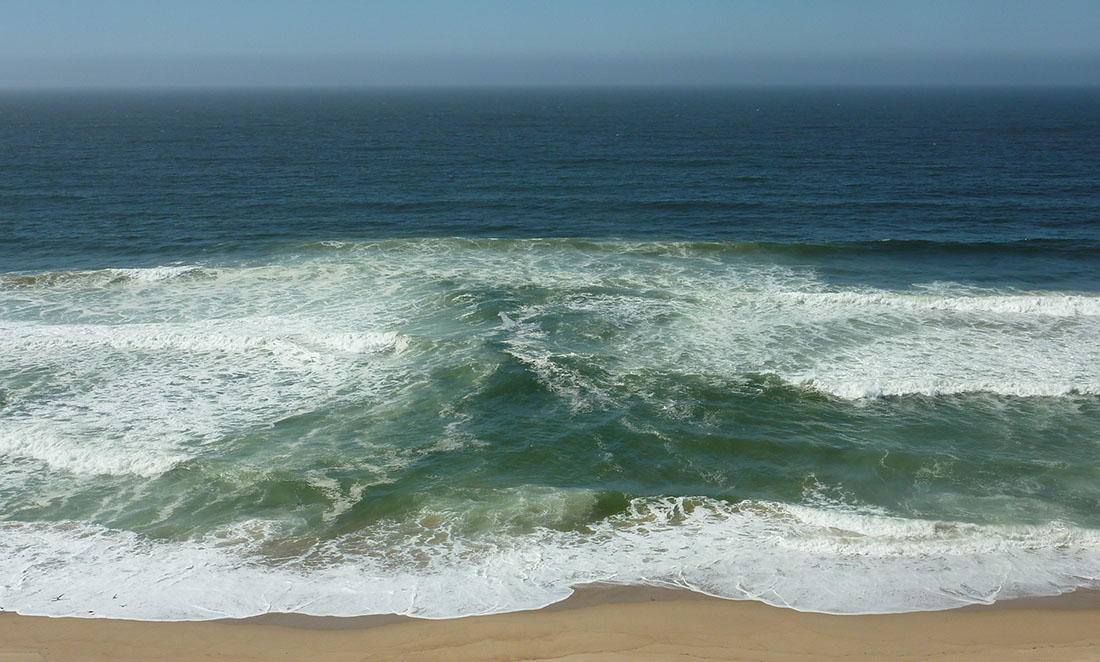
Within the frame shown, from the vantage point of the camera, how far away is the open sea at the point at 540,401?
14648 mm

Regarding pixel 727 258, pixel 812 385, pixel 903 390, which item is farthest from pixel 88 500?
pixel 727 258

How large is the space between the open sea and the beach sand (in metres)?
0.43

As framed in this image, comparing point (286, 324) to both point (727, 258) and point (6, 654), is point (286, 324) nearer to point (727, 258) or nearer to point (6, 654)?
point (6, 654)

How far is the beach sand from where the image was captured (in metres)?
12.3

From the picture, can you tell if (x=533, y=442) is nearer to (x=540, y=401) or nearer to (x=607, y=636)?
(x=540, y=401)

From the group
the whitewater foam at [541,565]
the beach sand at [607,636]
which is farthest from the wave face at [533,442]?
the beach sand at [607,636]

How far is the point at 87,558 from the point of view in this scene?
14883 millimetres

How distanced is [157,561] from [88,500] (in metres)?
3.47

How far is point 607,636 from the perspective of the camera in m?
12.7

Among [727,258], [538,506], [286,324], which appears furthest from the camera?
[727,258]

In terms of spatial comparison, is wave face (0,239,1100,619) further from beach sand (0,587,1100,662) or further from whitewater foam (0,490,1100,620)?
beach sand (0,587,1100,662)

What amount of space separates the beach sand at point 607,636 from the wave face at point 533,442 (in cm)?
46

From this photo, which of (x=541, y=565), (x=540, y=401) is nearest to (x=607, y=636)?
(x=541, y=565)

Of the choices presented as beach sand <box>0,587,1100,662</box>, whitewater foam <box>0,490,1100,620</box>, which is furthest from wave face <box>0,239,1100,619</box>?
beach sand <box>0,587,1100,662</box>
